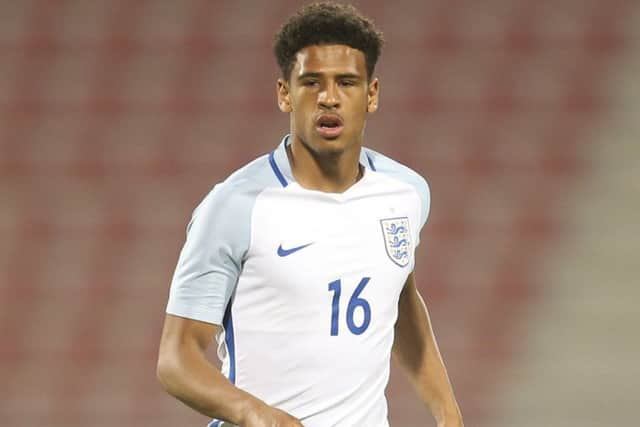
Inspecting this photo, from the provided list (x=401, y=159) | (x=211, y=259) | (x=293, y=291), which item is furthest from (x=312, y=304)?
(x=401, y=159)

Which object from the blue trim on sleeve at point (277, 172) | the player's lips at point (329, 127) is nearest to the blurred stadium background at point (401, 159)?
the blue trim on sleeve at point (277, 172)

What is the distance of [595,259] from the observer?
450cm

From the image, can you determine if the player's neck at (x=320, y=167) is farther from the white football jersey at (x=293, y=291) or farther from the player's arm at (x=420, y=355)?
the player's arm at (x=420, y=355)

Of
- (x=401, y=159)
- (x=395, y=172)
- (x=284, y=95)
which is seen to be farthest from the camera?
(x=401, y=159)

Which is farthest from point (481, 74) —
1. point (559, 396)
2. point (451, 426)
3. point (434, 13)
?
point (451, 426)

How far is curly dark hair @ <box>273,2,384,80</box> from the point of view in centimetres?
180

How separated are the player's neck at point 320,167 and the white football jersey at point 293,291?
1 centimetres

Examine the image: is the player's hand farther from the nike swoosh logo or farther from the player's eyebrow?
the player's eyebrow

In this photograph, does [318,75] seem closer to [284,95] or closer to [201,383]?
[284,95]

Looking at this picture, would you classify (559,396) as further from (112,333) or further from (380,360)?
(380,360)

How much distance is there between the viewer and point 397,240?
1.92m

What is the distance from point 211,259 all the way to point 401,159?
301cm

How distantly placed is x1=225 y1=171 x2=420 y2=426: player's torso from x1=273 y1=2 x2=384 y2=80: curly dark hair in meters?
0.21

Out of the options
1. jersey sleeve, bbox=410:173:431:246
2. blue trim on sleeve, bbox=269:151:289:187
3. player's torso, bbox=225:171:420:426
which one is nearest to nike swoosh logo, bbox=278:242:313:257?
player's torso, bbox=225:171:420:426
